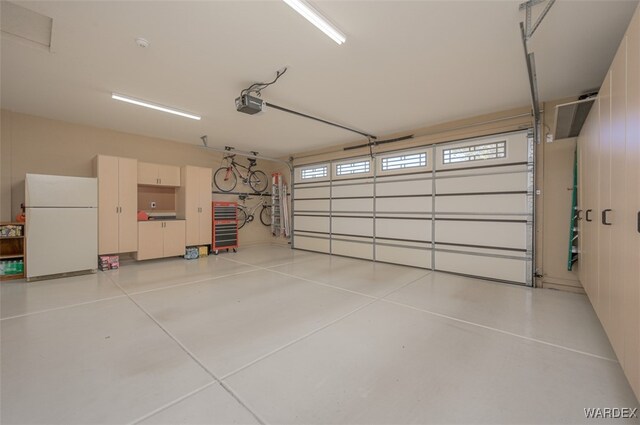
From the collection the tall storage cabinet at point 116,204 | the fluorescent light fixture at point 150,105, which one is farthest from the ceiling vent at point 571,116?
the tall storage cabinet at point 116,204

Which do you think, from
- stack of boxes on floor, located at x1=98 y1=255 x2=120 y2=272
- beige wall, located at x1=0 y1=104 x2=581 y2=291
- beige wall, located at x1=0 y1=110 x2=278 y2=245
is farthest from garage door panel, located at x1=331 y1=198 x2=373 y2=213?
stack of boxes on floor, located at x1=98 y1=255 x2=120 y2=272

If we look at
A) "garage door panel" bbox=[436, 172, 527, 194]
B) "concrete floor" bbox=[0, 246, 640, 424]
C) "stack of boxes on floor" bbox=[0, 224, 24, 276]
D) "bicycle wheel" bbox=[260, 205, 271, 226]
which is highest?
"garage door panel" bbox=[436, 172, 527, 194]

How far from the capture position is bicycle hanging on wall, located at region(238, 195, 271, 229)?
24.6 ft

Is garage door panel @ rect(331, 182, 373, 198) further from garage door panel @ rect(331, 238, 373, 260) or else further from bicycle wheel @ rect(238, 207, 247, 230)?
bicycle wheel @ rect(238, 207, 247, 230)

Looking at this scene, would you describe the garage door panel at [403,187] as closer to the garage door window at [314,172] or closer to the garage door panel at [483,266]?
the garage door panel at [483,266]

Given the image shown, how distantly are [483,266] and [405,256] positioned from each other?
1.36 m

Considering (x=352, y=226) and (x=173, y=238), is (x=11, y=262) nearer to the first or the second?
(x=173, y=238)

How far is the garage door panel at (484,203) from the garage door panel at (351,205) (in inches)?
59.6

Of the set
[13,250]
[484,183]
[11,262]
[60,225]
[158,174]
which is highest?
[158,174]

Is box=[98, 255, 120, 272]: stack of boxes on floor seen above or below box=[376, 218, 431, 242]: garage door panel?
below

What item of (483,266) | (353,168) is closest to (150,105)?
(353,168)

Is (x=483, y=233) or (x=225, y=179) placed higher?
(x=225, y=179)

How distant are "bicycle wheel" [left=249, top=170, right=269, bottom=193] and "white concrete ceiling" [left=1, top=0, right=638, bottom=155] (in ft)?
11.4

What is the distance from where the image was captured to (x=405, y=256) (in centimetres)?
513
